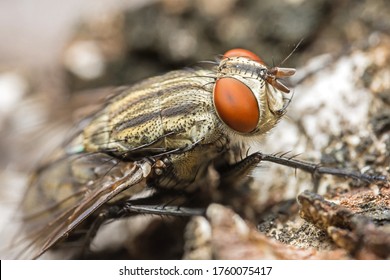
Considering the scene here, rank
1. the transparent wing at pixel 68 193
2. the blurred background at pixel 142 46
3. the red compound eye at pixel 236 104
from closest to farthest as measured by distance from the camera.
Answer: the red compound eye at pixel 236 104 → the transparent wing at pixel 68 193 → the blurred background at pixel 142 46

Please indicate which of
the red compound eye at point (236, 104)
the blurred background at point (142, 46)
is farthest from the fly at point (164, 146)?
the blurred background at point (142, 46)

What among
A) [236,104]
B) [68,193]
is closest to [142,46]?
[68,193]

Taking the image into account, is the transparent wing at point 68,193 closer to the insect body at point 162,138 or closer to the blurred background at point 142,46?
the insect body at point 162,138

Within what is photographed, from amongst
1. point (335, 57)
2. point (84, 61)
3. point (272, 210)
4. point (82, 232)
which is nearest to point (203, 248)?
point (272, 210)

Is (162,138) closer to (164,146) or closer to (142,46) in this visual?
(164,146)

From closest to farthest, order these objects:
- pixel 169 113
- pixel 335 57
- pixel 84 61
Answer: pixel 169 113 → pixel 335 57 → pixel 84 61

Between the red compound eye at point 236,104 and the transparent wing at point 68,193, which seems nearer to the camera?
the red compound eye at point 236,104

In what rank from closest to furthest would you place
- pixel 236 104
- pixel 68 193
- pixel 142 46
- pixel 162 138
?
1. pixel 236 104
2. pixel 162 138
3. pixel 68 193
4. pixel 142 46

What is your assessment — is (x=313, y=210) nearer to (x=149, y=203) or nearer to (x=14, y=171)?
(x=149, y=203)
